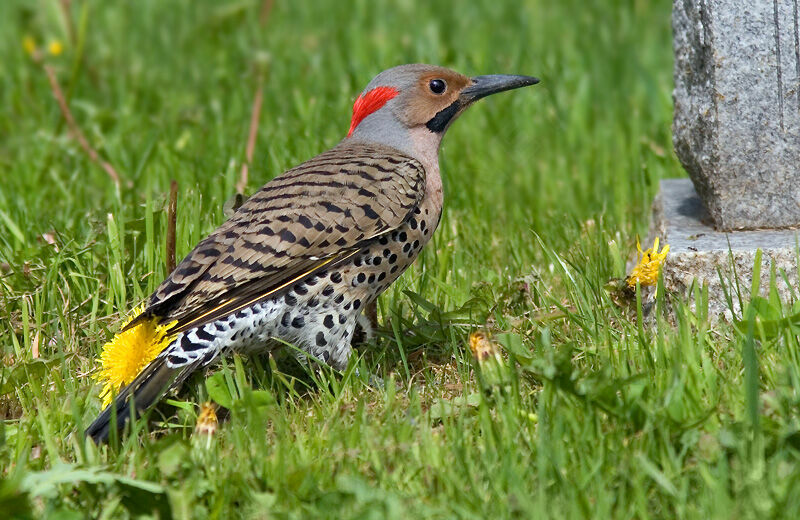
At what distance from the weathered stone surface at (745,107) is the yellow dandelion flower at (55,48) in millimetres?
4715

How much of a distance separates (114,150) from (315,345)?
118 inches

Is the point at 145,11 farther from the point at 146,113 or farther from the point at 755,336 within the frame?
the point at 755,336

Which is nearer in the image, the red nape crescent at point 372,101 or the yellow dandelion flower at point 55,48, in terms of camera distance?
the red nape crescent at point 372,101

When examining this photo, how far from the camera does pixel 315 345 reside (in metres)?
3.88

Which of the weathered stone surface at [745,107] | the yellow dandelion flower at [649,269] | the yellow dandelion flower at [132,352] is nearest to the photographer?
the yellow dandelion flower at [132,352]

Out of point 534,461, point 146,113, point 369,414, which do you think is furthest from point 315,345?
point 146,113

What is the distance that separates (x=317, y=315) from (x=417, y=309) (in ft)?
1.93

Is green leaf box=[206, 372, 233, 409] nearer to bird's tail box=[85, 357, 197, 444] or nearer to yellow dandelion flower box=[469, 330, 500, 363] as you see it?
bird's tail box=[85, 357, 197, 444]

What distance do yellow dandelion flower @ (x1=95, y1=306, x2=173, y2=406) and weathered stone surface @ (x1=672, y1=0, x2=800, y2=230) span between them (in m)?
2.21

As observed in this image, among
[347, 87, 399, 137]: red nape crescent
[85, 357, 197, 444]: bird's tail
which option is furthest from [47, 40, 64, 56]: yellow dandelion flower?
[85, 357, 197, 444]: bird's tail

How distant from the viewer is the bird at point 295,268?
11.9 ft

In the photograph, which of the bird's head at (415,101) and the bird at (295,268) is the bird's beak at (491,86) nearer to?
the bird's head at (415,101)

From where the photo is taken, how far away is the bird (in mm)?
3639

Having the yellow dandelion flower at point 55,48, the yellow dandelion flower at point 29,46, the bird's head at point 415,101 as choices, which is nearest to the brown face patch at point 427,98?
the bird's head at point 415,101
